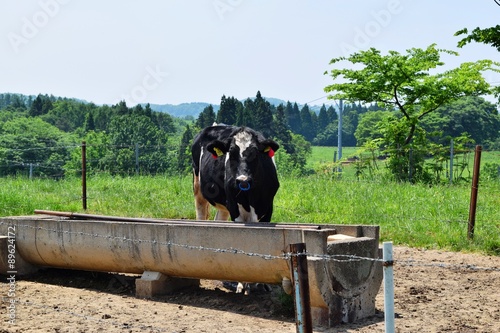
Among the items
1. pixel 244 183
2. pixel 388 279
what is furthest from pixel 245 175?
pixel 388 279

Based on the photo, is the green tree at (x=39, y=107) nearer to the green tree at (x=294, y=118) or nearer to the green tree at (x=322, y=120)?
the green tree at (x=294, y=118)

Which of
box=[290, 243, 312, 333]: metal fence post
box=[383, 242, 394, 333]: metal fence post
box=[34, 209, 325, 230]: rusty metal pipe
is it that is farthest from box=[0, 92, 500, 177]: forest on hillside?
box=[383, 242, 394, 333]: metal fence post

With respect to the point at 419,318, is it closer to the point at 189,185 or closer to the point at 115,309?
the point at 115,309

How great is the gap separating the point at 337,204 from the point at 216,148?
5.51 m

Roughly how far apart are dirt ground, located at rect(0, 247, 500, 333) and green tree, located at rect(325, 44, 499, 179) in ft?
46.8

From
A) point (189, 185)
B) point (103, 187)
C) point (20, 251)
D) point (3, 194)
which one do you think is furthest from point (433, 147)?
point (20, 251)

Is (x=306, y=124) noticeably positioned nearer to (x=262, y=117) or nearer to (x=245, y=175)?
(x=262, y=117)

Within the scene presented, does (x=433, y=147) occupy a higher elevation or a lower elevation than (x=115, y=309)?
higher

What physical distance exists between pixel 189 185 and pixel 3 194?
4.45m

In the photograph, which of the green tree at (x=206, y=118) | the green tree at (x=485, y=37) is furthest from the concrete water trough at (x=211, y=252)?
the green tree at (x=206, y=118)

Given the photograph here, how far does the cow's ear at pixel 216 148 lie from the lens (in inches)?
338

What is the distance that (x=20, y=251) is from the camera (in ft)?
28.0

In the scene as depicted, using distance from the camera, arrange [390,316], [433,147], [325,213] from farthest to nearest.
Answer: [433,147], [325,213], [390,316]

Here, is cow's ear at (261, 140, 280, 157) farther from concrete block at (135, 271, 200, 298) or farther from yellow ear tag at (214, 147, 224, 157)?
concrete block at (135, 271, 200, 298)
